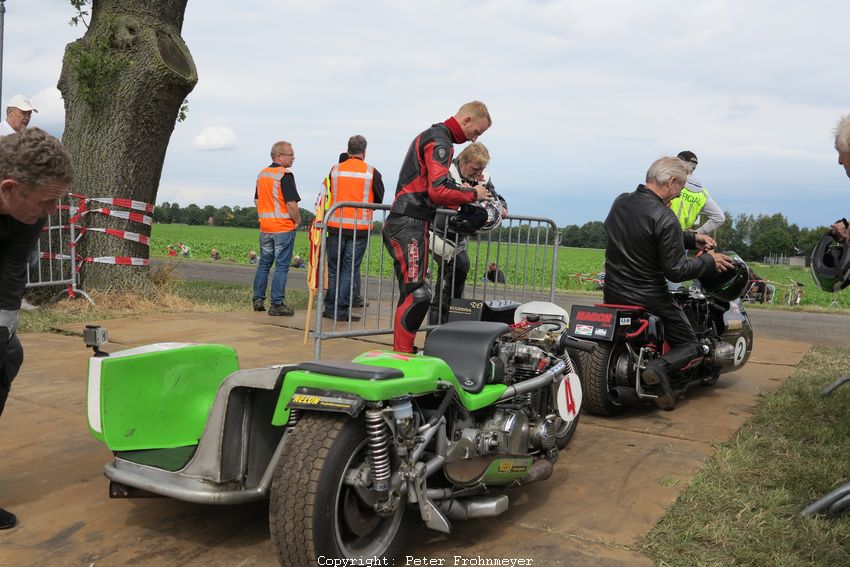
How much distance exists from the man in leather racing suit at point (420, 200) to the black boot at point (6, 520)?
8.53 feet

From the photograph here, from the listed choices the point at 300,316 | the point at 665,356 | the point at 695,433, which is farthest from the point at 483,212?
the point at 300,316

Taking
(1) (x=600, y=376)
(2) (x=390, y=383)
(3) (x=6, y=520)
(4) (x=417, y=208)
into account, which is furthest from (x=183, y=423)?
(1) (x=600, y=376)

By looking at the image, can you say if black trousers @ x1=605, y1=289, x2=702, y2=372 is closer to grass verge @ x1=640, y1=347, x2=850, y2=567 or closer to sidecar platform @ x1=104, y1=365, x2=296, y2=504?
grass verge @ x1=640, y1=347, x2=850, y2=567

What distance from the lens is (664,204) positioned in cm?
515

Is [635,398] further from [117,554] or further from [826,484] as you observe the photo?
[117,554]

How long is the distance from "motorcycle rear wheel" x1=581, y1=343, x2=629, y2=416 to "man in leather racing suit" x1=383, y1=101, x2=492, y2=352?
3.85 feet

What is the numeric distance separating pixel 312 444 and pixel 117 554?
3.22 feet

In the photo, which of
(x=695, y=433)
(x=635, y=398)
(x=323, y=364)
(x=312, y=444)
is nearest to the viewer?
(x=312, y=444)

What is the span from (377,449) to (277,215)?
275 inches

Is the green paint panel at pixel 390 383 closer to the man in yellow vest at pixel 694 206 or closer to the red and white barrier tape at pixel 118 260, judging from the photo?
the man in yellow vest at pixel 694 206

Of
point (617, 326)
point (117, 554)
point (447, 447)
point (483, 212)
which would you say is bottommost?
point (117, 554)

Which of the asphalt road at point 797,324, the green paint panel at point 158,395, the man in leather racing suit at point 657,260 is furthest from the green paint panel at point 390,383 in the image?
the asphalt road at point 797,324

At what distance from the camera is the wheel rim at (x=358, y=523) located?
254 centimetres

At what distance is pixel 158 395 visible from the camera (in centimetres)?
297
